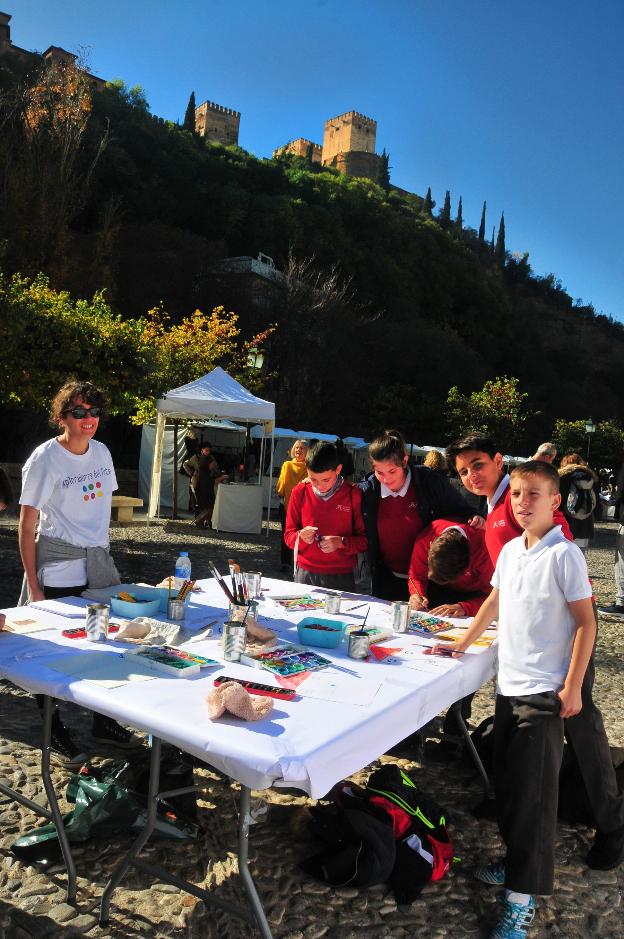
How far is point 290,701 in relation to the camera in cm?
216

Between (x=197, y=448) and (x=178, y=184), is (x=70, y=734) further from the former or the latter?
(x=178, y=184)

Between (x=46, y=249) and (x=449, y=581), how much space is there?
24.2 meters

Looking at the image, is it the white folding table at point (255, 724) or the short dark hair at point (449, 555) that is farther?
the short dark hair at point (449, 555)

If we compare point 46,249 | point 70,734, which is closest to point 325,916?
point 70,734

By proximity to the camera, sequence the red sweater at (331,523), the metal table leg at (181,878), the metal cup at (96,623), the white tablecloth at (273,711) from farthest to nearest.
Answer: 1. the red sweater at (331,523)
2. the metal cup at (96,623)
3. the metal table leg at (181,878)
4. the white tablecloth at (273,711)

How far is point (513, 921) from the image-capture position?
2279 mm

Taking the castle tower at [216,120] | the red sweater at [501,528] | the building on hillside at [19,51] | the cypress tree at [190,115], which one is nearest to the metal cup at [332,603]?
the red sweater at [501,528]

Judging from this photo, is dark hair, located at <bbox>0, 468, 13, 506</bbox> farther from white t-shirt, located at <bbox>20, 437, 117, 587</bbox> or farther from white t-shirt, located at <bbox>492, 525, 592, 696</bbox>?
white t-shirt, located at <bbox>492, 525, 592, 696</bbox>

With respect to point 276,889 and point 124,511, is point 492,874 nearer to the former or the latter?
point 276,889

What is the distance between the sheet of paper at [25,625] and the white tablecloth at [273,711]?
0.04 metres

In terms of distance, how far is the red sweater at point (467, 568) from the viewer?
12.0 ft

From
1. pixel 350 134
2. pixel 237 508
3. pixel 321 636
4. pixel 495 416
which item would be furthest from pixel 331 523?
pixel 350 134

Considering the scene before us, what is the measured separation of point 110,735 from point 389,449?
85.8 inches

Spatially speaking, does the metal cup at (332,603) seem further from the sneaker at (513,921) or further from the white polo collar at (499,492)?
the sneaker at (513,921)
